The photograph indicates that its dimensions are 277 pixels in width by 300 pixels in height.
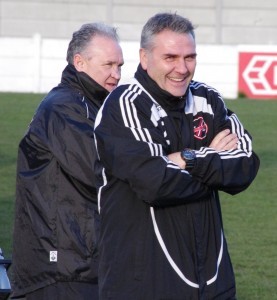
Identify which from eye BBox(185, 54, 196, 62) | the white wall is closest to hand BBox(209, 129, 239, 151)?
eye BBox(185, 54, 196, 62)

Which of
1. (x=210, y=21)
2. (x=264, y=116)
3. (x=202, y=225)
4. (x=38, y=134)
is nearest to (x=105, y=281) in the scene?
(x=202, y=225)

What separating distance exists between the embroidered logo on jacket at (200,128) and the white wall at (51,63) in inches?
828

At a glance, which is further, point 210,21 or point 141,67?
point 210,21

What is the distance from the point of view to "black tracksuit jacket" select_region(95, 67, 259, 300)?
3717mm

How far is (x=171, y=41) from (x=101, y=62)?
1036 mm

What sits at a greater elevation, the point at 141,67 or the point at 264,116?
the point at 141,67

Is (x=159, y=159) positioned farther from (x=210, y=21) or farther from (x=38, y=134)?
(x=210, y=21)

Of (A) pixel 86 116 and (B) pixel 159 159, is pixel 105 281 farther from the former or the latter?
(A) pixel 86 116

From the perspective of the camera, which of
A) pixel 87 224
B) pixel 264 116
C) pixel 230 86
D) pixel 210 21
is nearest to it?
pixel 87 224

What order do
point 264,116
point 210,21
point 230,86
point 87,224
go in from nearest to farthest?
point 87,224
point 264,116
point 230,86
point 210,21

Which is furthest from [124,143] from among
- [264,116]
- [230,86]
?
[230,86]

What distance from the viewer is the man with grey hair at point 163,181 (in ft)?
12.2

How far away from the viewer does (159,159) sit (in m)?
3.72

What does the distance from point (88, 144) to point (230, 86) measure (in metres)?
21.0
